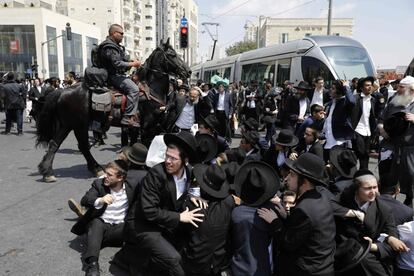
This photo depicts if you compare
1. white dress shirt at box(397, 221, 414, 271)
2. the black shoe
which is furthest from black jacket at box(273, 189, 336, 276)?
the black shoe

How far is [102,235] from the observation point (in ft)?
13.3

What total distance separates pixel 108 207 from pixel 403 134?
3769 millimetres

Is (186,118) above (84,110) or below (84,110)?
below

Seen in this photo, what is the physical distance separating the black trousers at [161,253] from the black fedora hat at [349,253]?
134 cm

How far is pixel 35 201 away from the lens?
5938 millimetres

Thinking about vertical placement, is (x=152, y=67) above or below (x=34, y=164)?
above

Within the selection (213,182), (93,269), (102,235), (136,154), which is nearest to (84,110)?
(136,154)

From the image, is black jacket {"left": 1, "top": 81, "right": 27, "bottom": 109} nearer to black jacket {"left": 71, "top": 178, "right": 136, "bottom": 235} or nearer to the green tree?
black jacket {"left": 71, "top": 178, "right": 136, "bottom": 235}

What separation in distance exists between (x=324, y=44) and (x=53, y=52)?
1955 inches

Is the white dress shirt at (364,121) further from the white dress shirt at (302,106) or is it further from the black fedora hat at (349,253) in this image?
the black fedora hat at (349,253)

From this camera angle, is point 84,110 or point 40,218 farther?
point 84,110

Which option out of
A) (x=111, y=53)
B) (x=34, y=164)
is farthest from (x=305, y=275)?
(x=34, y=164)

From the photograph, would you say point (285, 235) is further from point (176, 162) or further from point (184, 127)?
point (184, 127)

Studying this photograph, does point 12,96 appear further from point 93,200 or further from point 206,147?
point 93,200
